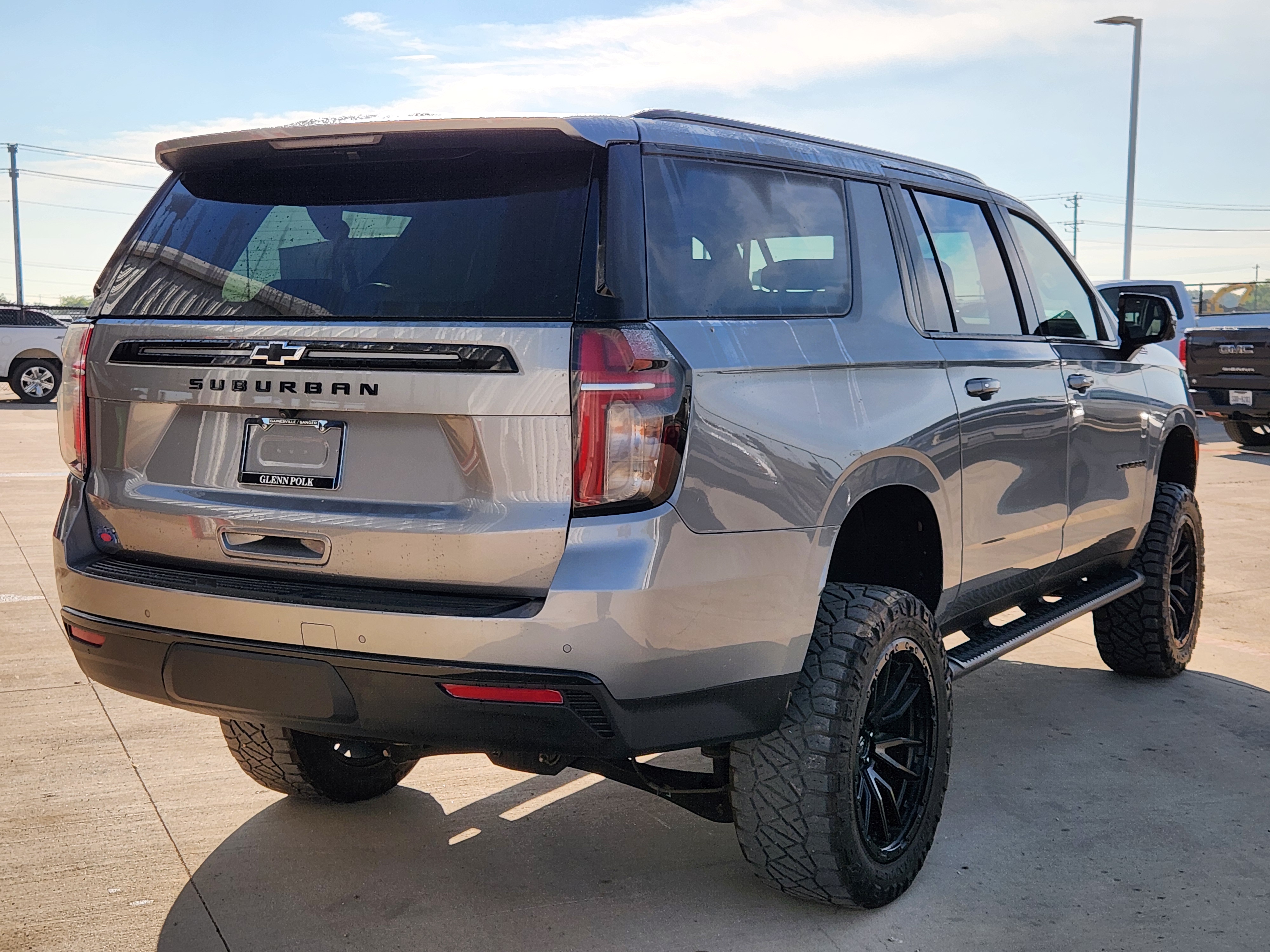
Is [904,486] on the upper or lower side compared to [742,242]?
lower

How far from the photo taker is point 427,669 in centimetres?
250

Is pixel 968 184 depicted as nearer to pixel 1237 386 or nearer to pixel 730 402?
pixel 730 402

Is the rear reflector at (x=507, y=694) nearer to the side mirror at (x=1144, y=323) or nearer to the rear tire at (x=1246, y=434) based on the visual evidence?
the side mirror at (x=1144, y=323)

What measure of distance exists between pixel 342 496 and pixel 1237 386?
13465 millimetres

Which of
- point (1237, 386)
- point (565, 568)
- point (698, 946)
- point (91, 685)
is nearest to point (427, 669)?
point (565, 568)

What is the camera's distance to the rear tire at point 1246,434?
48.9 feet

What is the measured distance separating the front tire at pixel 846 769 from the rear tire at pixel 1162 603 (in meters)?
2.10

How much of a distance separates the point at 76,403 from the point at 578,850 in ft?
5.79

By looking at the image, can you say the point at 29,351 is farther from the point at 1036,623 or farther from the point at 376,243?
the point at 376,243

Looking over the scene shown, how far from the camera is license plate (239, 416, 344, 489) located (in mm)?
2656

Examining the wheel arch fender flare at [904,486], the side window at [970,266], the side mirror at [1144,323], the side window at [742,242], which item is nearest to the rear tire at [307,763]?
the wheel arch fender flare at [904,486]

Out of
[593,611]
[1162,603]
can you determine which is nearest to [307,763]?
[593,611]

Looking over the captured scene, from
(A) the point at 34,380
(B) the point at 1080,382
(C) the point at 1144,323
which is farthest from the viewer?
(A) the point at 34,380

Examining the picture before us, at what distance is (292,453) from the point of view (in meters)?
2.71
